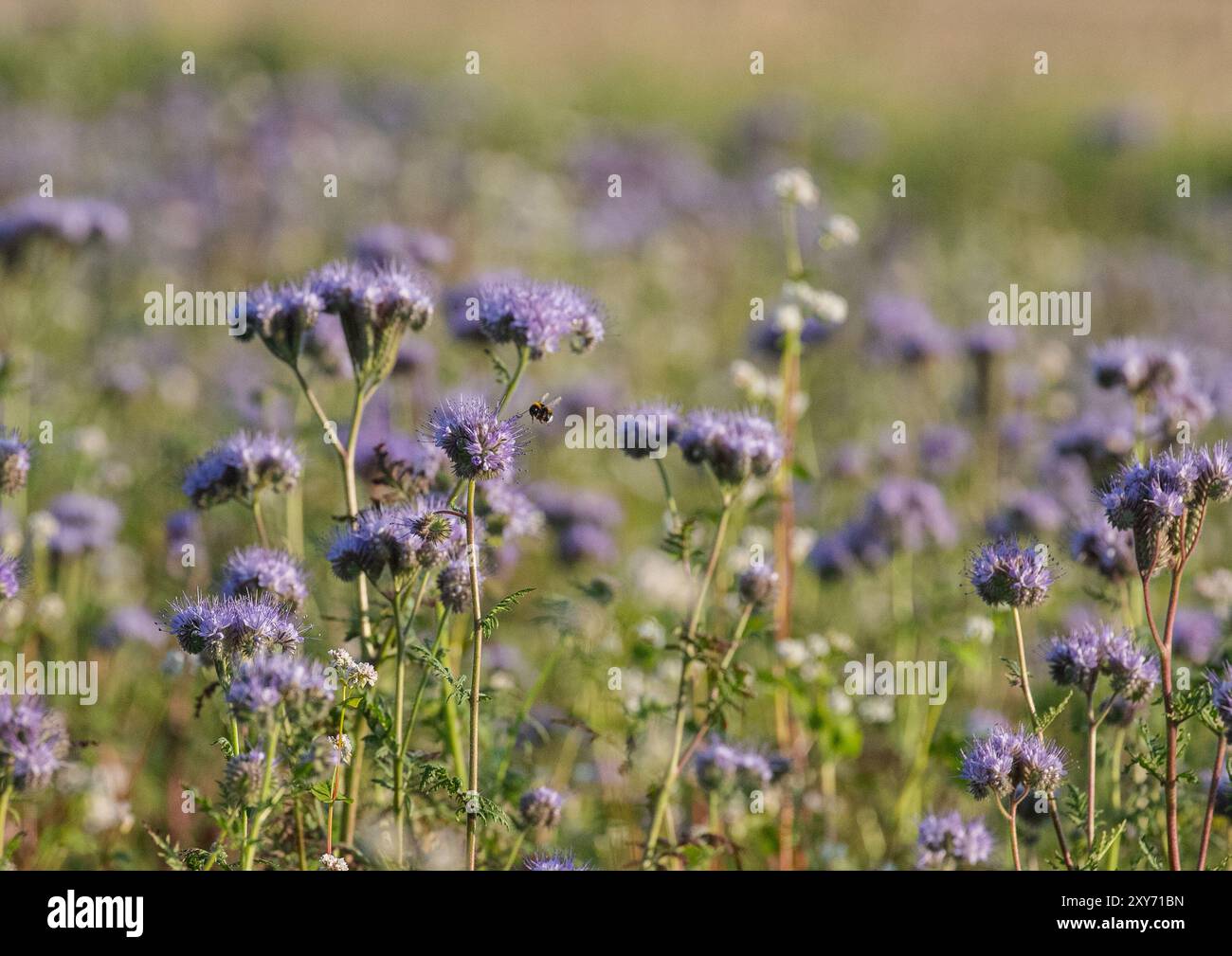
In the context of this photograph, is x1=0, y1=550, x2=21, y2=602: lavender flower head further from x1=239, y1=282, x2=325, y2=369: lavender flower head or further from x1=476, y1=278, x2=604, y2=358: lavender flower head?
x1=476, y1=278, x2=604, y2=358: lavender flower head

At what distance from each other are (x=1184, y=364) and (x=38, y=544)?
186 inches

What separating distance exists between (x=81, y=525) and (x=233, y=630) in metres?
2.78

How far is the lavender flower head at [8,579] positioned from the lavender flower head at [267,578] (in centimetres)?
56

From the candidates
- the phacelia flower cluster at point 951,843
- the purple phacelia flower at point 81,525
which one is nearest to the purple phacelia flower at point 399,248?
the purple phacelia flower at point 81,525

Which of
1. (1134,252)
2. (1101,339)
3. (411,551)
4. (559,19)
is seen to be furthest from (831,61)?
(411,551)

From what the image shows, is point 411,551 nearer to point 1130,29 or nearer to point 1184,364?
point 1184,364

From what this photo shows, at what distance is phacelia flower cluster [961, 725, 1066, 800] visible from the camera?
11.5 ft

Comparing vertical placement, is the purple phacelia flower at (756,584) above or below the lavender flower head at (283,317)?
below

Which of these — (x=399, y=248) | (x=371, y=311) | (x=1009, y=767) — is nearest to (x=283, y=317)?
(x=371, y=311)

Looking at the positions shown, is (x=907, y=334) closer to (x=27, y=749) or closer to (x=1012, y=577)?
(x=1012, y=577)

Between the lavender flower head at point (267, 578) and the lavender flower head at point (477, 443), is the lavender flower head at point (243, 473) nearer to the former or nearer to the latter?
the lavender flower head at point (267, 578)

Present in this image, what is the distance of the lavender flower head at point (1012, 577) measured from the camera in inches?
146

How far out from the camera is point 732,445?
13.6ft
